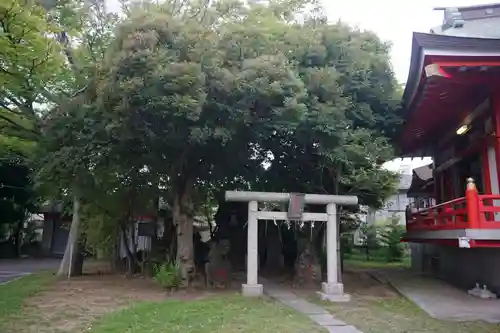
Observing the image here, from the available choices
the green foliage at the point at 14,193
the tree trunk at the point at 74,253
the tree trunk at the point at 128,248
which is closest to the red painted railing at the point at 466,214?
the tree trunk at the point at 128,248

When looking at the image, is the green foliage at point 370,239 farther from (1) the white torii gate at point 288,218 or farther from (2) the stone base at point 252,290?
(2) the stone base at point 252,290

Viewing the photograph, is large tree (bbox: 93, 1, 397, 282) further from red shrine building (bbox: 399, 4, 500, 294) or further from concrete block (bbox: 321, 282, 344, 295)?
concrete block (bbox: 321, 282, 344, 295)

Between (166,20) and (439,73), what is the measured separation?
5754 mm

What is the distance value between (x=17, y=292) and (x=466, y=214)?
35.4 feet

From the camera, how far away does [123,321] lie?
7676 mm

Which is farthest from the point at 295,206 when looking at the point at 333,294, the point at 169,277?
the point at 169,277

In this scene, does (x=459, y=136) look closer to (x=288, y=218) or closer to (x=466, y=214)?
(x=466, y=214)

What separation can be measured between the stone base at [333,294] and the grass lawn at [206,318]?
56.4 inches

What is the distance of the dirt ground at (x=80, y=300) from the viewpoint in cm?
751

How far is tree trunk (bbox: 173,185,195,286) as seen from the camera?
12.2 metres

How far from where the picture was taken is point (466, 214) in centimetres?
998

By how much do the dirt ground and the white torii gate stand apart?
1.34 meters

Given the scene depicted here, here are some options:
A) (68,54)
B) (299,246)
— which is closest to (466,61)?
(299,246)

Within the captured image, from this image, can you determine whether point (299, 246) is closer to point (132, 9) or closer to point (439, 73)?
point (439, 73)
